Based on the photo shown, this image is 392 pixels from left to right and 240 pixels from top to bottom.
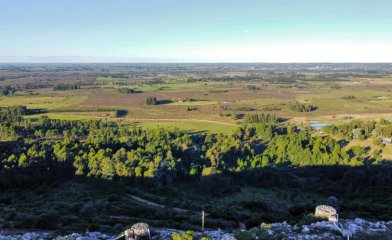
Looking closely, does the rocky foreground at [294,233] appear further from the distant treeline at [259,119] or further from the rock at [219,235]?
the distant treeline at [259,119]

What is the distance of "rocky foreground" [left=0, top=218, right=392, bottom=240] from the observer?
67.8 ft

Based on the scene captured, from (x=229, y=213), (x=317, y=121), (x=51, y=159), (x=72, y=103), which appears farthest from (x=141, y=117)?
(x=229, y=213)

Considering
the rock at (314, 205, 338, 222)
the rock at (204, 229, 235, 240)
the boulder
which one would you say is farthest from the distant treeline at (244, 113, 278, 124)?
the boulder

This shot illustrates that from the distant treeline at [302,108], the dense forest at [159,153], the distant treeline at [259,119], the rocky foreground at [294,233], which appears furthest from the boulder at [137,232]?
the distant treeline at [302,108]

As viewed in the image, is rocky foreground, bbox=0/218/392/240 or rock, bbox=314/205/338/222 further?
rock, bbox=314/205/338/222

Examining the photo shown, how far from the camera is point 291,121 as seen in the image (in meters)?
104

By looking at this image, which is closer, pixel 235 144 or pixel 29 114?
pixel 235 144

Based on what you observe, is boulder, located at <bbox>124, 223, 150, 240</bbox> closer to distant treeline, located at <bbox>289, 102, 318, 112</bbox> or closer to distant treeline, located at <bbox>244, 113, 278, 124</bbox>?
distant treeline, located at <bbox>244, 113, 278, 124</bbox>

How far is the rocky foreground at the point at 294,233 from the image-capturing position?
20.7 m

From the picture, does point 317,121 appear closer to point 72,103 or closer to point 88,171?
point 88,171

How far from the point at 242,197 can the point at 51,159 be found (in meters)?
27.6

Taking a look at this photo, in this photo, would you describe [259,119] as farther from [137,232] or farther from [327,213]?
[137,232]

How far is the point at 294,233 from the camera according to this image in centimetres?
2136

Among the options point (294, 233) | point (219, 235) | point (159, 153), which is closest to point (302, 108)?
point (159, 153)
